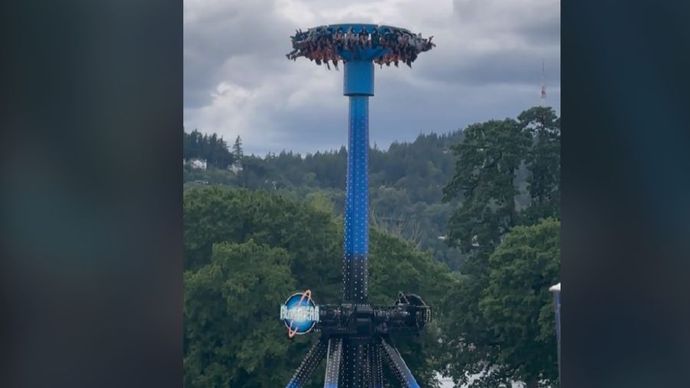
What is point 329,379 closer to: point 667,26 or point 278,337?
point 278,337

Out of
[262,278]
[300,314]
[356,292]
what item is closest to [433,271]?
[262,278]

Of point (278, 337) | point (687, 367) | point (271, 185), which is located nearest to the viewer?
point (687, 367)

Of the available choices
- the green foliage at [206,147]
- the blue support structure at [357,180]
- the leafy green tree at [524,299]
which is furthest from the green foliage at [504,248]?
the green foliage at [206,147]

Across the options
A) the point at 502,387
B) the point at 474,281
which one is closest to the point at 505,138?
the point at 474,281

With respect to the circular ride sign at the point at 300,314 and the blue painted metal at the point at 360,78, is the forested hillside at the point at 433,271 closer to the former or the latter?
the circular ride sign at the point at 300,314

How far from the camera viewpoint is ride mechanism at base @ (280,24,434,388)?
12320 millimetres

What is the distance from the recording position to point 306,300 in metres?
12.4

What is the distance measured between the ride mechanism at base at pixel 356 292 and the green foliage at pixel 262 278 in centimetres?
163

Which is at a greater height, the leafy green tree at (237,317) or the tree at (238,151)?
the tree at (238,151)

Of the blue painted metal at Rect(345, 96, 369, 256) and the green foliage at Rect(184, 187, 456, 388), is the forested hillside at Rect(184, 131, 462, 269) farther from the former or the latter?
the blue painted metal at Rect(345, 96, 369, 256)

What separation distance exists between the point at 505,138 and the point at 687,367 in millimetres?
13622

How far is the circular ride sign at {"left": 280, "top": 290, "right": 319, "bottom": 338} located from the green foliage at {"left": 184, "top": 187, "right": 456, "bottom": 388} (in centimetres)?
183

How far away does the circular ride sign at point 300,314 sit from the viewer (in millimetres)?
12188

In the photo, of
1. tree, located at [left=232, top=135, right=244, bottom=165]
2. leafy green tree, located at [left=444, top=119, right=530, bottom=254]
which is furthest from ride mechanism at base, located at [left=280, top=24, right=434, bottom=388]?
tree, located at [left=232, top=135, right=244, bottom=165]
